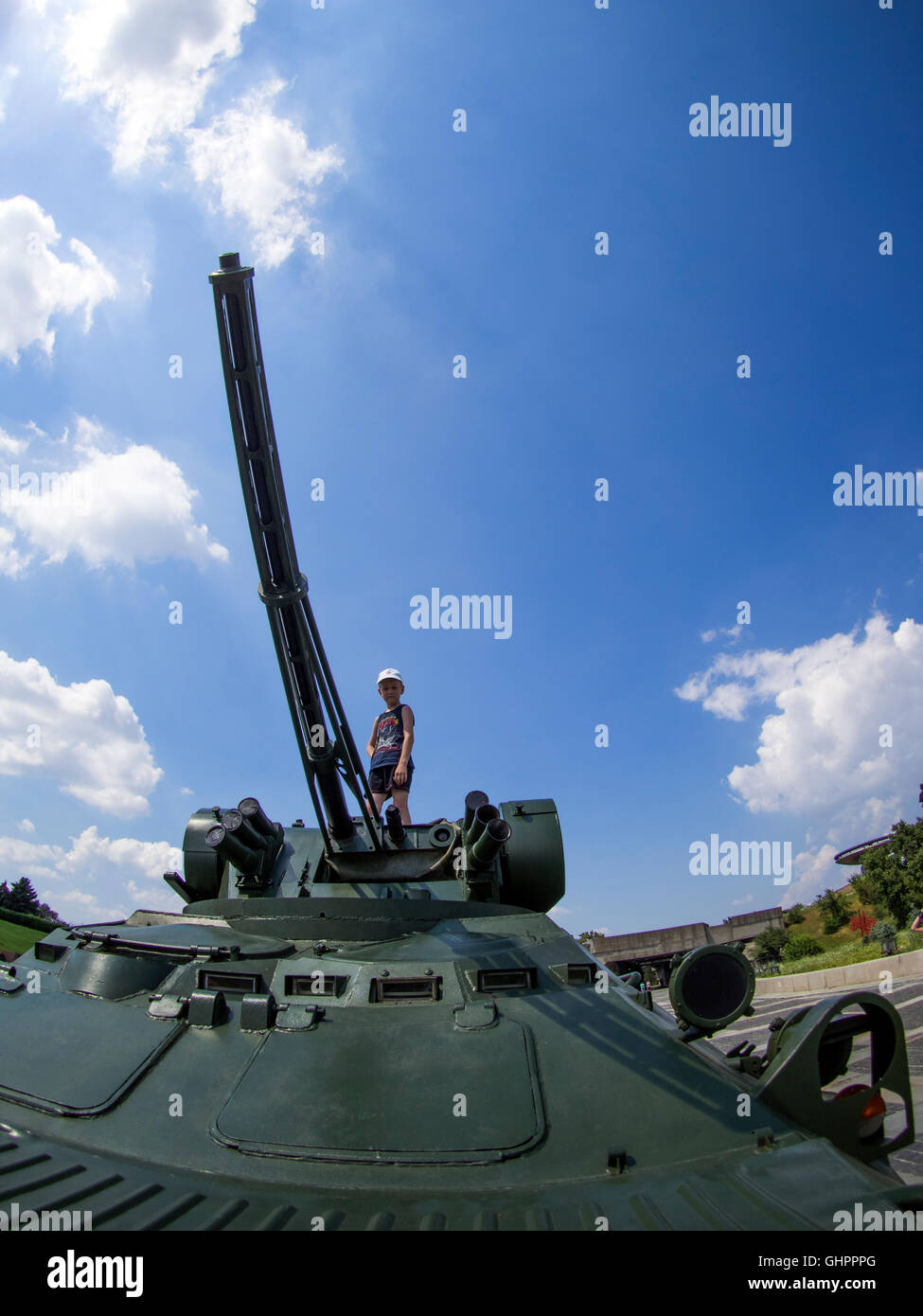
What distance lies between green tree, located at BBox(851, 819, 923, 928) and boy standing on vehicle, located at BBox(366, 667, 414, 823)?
3703 centimetres

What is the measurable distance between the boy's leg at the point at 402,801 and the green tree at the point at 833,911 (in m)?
41.4

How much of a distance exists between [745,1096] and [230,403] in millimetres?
4748

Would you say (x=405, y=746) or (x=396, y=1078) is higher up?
(x=405, y=746)

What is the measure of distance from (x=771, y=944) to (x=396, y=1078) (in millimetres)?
39732

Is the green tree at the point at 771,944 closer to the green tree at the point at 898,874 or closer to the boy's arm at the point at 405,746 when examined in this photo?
the green tree at the point at 898,874

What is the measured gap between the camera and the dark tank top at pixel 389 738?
782cm

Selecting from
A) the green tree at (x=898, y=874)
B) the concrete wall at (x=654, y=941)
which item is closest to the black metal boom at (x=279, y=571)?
the concrete wall at (x=654, y=941)

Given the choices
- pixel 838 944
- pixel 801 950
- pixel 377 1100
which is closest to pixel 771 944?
pixel 838 944

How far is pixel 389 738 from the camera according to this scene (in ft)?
25.9

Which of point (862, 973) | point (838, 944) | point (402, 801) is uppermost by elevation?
point (402, 801)

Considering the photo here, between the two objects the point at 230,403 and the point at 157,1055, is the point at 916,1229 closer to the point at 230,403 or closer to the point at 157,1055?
the point at 157,1055

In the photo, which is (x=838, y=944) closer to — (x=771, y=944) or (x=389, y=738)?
(x=771, y=944)

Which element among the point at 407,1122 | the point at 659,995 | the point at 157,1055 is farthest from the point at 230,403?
the point at 659,995
